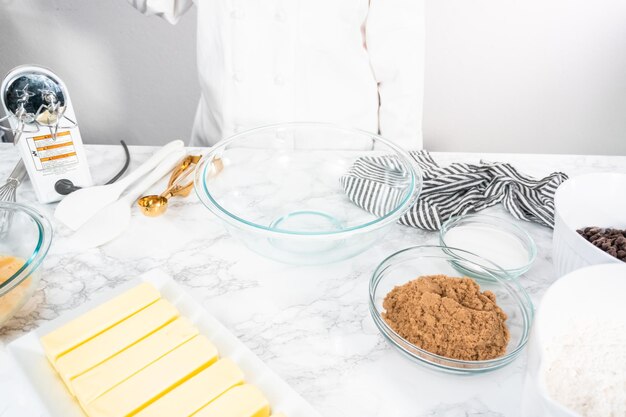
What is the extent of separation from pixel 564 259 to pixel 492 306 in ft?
0.37

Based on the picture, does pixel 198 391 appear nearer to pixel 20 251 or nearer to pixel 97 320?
pixel 97 320

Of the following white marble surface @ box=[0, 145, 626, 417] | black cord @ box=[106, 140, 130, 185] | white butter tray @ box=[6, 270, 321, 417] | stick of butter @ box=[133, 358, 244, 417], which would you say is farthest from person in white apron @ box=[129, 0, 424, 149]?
stick of butter @ box=[133, 358, 244, 417]

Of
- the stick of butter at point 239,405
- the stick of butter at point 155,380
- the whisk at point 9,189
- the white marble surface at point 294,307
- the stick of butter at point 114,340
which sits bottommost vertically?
the white marble surface at point 294,307

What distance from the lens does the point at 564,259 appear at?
0.60 m

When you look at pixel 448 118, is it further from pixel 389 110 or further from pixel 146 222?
pixel 146 222

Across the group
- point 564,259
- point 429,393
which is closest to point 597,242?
point 564,259

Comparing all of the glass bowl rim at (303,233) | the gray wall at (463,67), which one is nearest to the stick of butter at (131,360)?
the glass bowl rim at (303,233)

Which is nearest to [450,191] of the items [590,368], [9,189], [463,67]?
[590,368]

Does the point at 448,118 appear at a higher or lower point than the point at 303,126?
lower

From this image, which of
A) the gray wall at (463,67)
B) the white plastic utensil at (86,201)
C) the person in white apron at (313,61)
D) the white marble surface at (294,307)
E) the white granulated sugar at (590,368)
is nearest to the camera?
the white granulated sugar at (590,368)

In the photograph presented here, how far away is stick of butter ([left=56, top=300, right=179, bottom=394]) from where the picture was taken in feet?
1.70

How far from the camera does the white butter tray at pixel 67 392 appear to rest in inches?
19.5

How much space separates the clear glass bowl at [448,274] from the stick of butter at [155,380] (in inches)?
7.9

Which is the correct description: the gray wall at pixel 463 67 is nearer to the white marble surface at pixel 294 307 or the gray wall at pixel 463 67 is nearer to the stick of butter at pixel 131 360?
the white marble surface at pixel 294 307
